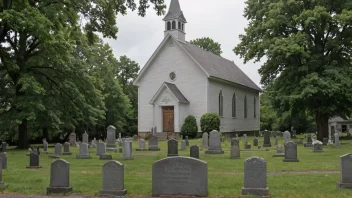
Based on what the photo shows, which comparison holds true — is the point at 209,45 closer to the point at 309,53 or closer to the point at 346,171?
the point at 309,53

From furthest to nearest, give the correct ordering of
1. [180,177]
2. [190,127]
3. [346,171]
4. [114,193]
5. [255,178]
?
[190,127] → [346,171] → [114,193] → [255,178] → [180,177]

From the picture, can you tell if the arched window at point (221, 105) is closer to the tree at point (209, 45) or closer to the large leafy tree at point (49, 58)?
the large leafy tree at point (49, 58)

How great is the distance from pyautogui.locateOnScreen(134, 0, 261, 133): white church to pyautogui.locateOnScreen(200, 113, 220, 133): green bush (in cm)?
122

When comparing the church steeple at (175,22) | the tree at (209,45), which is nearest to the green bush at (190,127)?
the church steeple at (175,22)

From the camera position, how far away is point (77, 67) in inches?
1129

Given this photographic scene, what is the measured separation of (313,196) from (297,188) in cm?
96

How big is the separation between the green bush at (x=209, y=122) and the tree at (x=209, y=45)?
32.7 meters

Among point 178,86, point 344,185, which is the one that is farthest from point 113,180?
point 178,86

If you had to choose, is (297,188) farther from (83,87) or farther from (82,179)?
(83,87)

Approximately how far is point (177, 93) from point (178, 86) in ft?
4.86

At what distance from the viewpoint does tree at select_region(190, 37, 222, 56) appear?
70.8 meters

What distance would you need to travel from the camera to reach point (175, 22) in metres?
44.7

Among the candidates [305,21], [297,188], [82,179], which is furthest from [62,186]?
[305,21]

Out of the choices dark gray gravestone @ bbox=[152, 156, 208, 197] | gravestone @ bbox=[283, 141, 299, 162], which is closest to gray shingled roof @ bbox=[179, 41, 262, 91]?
gravestone @ bbox=[283, 141, 299, 162]
